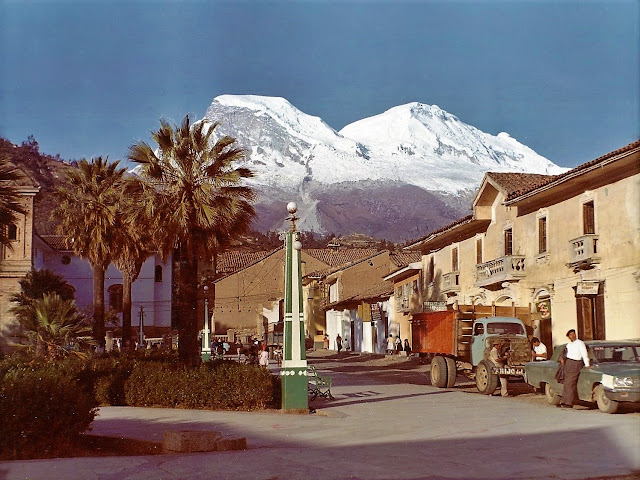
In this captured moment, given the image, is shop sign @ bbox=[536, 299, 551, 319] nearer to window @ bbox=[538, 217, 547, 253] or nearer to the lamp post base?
window @ bbox=[538, 217, 547, 253]

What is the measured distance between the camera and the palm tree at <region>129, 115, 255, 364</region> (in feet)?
87.0

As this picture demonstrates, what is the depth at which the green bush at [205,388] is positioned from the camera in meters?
19.1

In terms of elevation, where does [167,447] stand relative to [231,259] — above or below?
below

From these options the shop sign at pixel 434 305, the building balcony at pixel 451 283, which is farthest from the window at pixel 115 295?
the shop sign at pixel 434 305

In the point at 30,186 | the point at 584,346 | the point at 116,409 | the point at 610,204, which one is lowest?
the point at 116,409

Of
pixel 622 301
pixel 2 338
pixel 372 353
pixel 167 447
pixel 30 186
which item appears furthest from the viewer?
pixel 372 353

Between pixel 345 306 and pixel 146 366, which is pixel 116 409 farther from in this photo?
pixel 345 306

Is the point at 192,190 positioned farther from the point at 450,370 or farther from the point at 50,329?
the point at 450,370

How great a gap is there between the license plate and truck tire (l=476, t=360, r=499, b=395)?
23cm

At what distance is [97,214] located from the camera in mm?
39156

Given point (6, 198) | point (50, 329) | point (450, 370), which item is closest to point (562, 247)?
point (450, 370)

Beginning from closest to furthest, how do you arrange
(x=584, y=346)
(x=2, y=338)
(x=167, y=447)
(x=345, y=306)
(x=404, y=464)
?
(x=404, y=464), (x=167, y=447), (x=584, y=346), (x=2, y=338), (x=345, y=306)

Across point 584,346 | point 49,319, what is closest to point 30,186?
point 49,319

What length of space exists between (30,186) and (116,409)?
1704 inches
